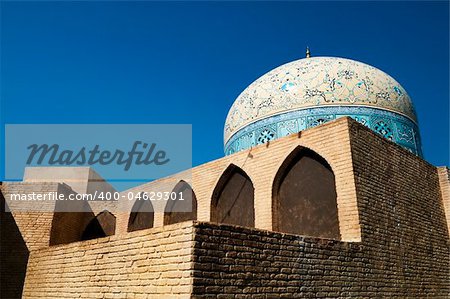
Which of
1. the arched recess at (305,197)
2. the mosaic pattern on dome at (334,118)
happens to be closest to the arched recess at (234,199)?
the arched recess at (305,197)

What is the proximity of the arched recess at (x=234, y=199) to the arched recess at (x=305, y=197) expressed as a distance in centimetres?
67

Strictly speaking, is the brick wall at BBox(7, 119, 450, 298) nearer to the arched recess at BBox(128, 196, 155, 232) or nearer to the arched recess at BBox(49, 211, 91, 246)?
the arched recess at BBox(128, 196, 155, 232)

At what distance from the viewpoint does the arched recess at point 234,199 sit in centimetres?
766

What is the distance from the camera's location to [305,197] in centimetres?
675

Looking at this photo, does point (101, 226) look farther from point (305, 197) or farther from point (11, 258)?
point (305, 197)

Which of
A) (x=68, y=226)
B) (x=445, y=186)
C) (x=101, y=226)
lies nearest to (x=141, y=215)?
(x=68, y=226)

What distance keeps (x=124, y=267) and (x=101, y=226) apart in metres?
7.88

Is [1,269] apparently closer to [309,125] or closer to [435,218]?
[309,125]

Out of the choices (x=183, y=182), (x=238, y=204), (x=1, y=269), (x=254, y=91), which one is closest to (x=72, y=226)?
(x=1, y=269)

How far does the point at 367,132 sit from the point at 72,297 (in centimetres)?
493

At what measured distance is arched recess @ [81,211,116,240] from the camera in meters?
11.7

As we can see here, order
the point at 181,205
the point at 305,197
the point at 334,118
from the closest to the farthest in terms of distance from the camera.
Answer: the point at 305,197 → the point at 334,118 → the point at 181,205

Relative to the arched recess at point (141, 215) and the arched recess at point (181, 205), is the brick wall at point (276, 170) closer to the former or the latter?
the arched recess at point (181, 205)

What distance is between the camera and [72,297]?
5.09 meters
